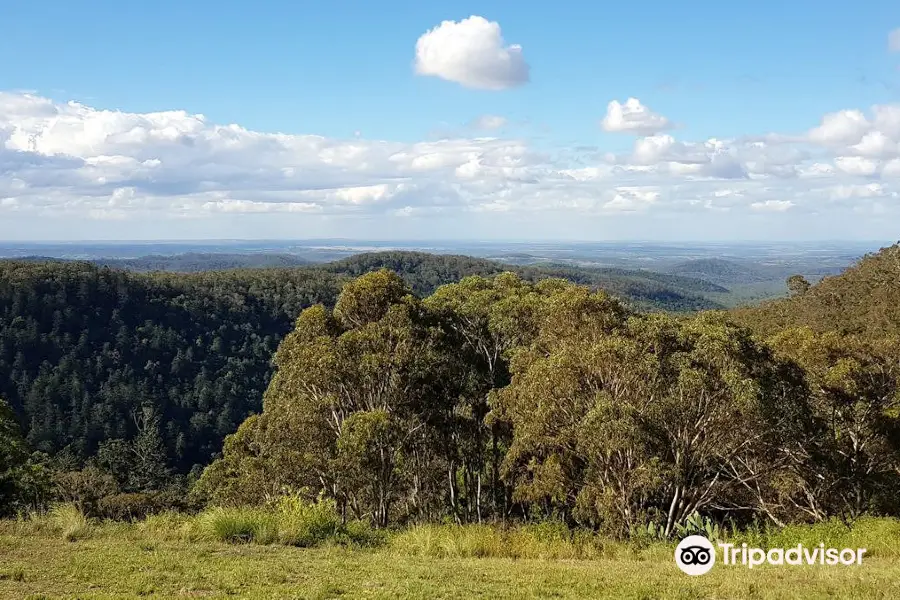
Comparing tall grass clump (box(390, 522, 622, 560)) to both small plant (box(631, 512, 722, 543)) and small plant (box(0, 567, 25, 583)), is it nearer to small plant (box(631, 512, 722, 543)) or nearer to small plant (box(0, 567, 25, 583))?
small plant (box(631, 512, 722, 543))

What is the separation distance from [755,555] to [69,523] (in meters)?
10.1

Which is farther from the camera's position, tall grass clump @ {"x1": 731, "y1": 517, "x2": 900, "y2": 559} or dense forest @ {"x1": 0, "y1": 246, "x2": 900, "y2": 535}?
dense forest @ {"x1": 0, "y1": 246, "x2": 900, "y2": 535}

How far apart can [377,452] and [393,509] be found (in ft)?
24.1

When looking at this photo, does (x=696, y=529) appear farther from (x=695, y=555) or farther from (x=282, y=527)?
(x=282, y=527)

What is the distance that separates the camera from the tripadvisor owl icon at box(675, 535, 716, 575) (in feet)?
28.8

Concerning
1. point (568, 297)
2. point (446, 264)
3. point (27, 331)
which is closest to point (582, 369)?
point (568, 297)

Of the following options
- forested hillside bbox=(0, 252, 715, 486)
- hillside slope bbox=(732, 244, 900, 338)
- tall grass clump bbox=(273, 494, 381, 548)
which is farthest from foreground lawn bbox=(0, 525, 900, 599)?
forested hillside bbox=(0, 252, 715, 486)

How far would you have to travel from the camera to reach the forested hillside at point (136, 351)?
67.9 meters

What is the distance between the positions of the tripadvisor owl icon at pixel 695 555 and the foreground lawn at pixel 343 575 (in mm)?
247

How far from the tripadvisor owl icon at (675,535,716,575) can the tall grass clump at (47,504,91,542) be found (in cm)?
834

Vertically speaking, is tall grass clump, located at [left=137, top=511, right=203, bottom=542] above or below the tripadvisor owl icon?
above

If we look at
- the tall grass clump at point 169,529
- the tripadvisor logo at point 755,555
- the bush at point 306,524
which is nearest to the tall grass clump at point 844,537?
the tripadvisor logo at point 755,555

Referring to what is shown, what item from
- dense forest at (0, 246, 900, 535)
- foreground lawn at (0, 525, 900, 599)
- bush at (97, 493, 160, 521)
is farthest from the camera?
bush at (97, 493, 160, 521)

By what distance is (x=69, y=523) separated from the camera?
9297 mm
